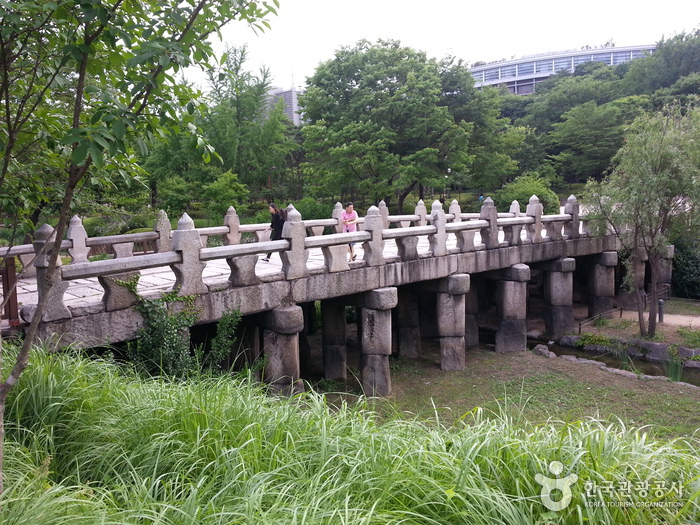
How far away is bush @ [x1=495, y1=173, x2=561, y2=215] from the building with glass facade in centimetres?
5266

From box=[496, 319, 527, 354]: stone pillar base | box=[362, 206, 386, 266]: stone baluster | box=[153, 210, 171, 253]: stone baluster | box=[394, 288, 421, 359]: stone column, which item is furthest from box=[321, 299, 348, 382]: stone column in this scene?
box=[496, 319, 527, 354]: stone pillar base

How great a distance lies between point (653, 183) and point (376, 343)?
28.6 feet

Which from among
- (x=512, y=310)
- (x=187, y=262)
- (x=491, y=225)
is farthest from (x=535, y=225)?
(x=187, y=262)

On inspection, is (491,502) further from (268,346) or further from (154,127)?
(268,346)

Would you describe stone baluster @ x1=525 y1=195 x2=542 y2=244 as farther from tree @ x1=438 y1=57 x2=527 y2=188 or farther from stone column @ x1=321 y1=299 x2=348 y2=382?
tree @ x1=438 y1=57 x2=527 y2=188

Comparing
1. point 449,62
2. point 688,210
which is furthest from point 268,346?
point 449,62

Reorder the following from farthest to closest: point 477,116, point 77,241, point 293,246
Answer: point 477,116 → point 77,241 → point 293,246

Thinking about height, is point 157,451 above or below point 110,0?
below

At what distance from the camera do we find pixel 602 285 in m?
18.8

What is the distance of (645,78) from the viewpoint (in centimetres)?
4362

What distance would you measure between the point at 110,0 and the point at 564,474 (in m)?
4.64

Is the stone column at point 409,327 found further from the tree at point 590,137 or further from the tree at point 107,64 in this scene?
the tree at point 590,137

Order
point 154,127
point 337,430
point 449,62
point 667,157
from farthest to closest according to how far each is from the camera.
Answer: point 449,62 < point 667,157 < point 337,430 < point 154,127

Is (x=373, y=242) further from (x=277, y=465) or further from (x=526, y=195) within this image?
(x=526, y=195)
